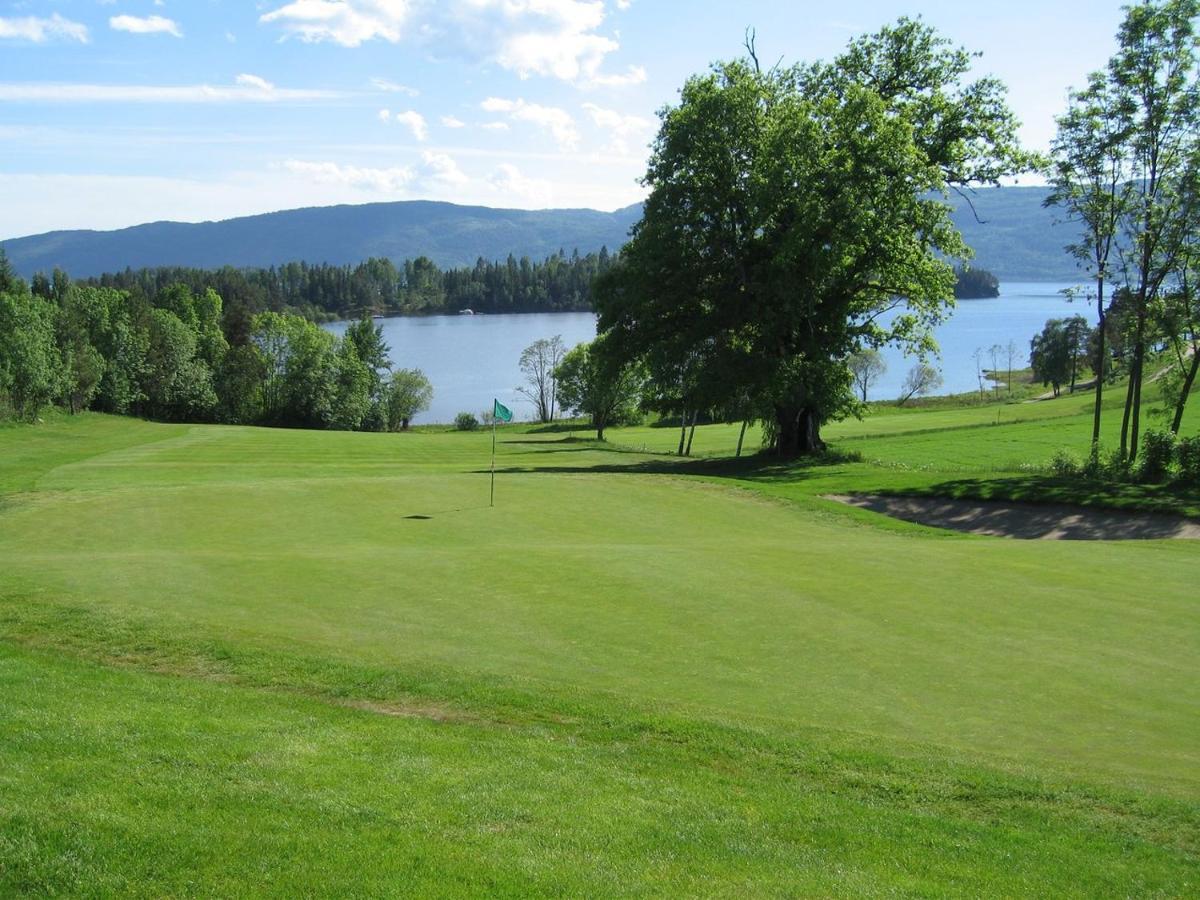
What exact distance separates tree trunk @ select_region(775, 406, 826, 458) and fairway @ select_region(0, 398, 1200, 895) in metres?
19.3

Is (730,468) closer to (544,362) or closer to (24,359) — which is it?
(24,359)

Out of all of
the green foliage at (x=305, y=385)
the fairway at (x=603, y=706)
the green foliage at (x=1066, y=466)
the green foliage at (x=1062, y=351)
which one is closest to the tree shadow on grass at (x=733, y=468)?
the green foliage at (x=1066, y=466)

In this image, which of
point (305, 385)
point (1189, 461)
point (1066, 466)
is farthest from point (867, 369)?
point (1189, 461)

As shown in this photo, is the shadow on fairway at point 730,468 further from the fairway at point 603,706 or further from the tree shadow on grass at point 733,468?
the fairway at point 603,706

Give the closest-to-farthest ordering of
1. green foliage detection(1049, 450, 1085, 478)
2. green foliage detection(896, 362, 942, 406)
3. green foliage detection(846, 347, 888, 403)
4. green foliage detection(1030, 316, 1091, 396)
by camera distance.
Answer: green foliage detection(1049, 450, 1085, 478) → green foliage detection(1030, 316, 1091, 396) → green foliage detection(896, 362, 942, 406) → green foliage detection(846, 347, 888, 403)

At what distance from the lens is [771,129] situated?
37438 millimetres

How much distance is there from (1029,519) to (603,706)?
19273 mm

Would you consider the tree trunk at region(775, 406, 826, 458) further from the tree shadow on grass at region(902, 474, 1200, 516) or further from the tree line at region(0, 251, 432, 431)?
the tree line at region(0, 251, 432, 431)

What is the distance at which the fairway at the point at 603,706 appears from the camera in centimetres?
750

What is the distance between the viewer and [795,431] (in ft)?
135

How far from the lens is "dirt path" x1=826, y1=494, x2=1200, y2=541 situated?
23.6m

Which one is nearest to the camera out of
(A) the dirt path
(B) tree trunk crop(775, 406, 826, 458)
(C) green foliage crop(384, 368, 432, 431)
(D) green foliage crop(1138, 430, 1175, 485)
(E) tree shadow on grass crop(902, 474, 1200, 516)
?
(A) the dirt path

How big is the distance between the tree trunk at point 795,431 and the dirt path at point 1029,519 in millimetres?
11130

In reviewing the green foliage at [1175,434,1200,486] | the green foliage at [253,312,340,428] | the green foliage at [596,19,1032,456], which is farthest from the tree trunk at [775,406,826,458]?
the green foliage at [253,312,340,428]
